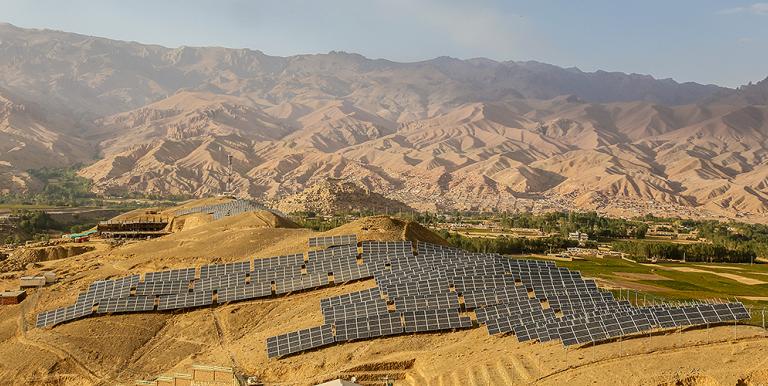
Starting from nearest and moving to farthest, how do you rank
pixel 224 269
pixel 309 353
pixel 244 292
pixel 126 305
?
1. pixel 309 353
2. pixel 126 305
3. pixel 244 292
4. pixel 224 269

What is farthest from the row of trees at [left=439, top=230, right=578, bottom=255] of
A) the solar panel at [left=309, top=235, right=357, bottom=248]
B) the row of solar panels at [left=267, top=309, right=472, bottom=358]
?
the row of solar panels at [left=267, top=309, right=472, bottom=358]

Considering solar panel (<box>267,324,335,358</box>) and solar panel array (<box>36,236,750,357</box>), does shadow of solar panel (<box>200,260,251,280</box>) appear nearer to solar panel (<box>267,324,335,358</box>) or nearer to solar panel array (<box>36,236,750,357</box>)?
solar panel array (<box>36,236,750,357</box>)

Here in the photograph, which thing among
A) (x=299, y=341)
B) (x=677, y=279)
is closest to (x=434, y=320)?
(x=299, y=341)

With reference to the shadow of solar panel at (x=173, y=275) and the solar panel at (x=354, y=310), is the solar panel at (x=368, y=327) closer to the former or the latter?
the solar panel at (x=354, y=310)

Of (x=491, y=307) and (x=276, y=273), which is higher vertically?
(x=491, y=307)

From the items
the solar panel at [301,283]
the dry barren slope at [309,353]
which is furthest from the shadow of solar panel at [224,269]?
the dry barren slope at [309,353]

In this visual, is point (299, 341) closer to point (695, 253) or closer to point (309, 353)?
point (309, 353)
